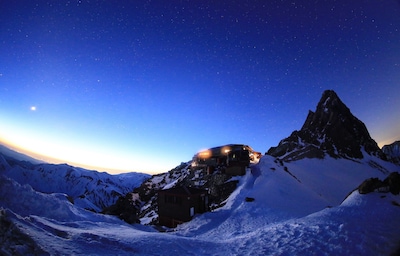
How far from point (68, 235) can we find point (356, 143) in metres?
149

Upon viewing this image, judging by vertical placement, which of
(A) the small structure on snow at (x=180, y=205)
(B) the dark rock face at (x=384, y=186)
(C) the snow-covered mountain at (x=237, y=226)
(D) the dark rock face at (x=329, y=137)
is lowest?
(A) the small structure on snow at (x=180, y=205)

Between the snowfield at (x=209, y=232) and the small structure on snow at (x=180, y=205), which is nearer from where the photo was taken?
the snowfield at (x=209, y=232)

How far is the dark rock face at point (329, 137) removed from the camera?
385 ft

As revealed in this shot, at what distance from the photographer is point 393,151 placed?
196m

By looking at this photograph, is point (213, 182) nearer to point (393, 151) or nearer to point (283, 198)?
point (283, 198)

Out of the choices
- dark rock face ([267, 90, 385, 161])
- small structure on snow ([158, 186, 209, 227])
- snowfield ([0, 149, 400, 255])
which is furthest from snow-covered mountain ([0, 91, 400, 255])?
dark rock face ([267, 90, 385, 161])

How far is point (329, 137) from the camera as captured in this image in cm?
12656

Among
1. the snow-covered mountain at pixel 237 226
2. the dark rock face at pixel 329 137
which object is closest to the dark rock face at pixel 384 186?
the snow-covered mountain at pixel 237 226

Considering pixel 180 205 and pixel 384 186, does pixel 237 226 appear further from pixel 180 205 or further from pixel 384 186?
pixel 384 186

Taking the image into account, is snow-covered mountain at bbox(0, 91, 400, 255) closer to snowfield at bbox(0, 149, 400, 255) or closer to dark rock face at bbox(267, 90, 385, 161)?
snowfield at bbox(0, 149, 400, 255)

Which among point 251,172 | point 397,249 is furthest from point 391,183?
point 251,172

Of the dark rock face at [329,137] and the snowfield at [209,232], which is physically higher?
the dark rock face at [329,137]

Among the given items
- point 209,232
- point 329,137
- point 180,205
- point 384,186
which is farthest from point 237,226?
point 329,137

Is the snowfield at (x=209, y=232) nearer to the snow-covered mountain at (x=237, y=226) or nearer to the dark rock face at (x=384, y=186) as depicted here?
the snow-covered mountain at (x=237, y=226)
